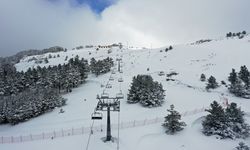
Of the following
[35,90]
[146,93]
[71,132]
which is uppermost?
[146,93]

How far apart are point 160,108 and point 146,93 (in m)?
4.29

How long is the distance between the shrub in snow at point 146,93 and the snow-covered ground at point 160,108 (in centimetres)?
154

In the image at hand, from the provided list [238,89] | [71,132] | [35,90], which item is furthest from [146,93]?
[35,90]

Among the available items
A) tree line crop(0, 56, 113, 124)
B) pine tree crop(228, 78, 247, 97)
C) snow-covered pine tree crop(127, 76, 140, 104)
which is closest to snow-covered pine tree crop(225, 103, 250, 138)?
pine tree crop(228, 78, 247, 97)

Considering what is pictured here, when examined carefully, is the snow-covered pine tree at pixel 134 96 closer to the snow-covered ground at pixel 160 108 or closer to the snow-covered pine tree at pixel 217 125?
the snow-covered ground at pixel 160 108

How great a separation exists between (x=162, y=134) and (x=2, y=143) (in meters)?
25.3

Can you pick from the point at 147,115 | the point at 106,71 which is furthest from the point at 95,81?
the point at 147,115

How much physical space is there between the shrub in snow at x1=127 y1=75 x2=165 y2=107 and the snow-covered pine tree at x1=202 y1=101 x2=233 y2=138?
49.5ft

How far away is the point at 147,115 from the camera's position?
46.9 meters

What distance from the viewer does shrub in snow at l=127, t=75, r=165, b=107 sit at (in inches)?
2041

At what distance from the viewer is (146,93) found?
2078 inches

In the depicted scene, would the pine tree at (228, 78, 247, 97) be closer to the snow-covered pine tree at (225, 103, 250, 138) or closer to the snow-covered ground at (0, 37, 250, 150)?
the snow-covered ground at (0, 37, 250, 150)

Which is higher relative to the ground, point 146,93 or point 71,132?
point 146,93

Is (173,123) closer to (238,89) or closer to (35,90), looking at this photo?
(238,89)
